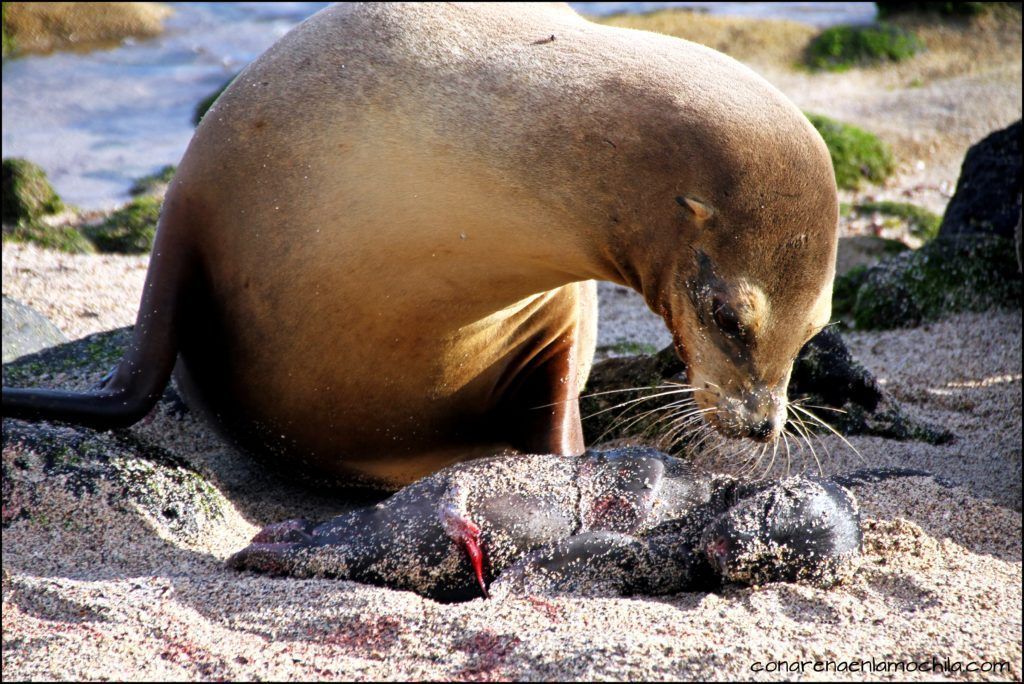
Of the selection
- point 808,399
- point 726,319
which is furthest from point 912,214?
point 726,319

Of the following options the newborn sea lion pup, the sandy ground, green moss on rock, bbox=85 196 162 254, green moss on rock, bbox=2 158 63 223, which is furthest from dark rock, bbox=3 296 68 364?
green moss on rock, bbox=2 158 63 223

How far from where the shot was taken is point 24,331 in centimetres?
488

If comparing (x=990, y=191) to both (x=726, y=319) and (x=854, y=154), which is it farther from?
(x=726, y=319)

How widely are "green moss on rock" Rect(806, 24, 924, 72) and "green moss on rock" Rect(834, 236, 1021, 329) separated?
7765 mm

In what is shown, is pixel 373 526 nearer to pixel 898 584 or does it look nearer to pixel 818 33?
pixel 898 584

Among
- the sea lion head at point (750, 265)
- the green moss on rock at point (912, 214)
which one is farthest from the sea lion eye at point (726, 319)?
the green moss on rock at point (912, 214)

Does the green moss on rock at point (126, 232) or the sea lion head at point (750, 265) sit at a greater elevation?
the sea lion head at point (750, 265)

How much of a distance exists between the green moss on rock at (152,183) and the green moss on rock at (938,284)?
6.24 m

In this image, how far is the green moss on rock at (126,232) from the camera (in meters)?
7.75

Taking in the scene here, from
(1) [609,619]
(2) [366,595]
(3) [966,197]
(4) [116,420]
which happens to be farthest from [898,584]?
(3) [966,197]

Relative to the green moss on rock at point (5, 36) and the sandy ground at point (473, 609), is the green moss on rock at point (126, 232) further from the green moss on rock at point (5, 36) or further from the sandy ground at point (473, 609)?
the green moss on rock at point (5, 36)

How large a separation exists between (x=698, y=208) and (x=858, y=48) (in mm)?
11722

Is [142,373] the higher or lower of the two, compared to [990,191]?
higher

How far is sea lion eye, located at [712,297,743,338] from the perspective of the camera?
326 centimetres
